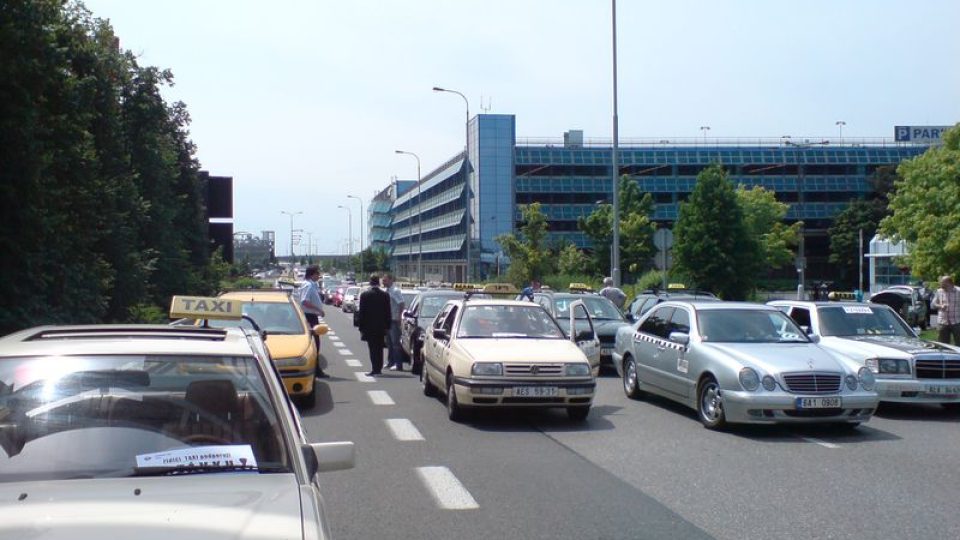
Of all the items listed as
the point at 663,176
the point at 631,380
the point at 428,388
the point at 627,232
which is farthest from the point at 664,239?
the point at 663,176

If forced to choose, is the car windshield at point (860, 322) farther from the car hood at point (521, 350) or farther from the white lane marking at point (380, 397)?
the white lane marking at point (380, 397)

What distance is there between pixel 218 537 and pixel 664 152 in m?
95.8

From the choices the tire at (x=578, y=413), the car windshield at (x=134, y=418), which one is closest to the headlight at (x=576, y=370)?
the tire at (x=578, y=413)

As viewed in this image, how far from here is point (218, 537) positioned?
3342 mm

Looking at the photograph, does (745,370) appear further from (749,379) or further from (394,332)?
(394,332)

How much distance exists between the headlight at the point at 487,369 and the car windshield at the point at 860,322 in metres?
5.48

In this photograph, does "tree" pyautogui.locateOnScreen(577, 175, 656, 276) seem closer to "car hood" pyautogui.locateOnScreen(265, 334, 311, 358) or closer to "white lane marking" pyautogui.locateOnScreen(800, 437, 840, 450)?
"car hood" pyautogui.locateOnScreen(265, 334, 311, 358)

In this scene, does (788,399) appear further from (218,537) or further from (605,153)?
(605,153)

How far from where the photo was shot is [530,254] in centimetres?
4847

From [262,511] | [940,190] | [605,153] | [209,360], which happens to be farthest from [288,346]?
[605,153]

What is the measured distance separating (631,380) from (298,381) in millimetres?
5186

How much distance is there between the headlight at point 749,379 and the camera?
11320 millimetres

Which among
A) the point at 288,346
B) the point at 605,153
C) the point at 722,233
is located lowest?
the point at 288,346

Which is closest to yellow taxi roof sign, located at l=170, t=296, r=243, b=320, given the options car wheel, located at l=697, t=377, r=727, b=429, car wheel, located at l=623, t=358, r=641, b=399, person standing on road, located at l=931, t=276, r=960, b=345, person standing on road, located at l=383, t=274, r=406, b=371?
car wheel, located at l=697, t=377, r=727, b=429
